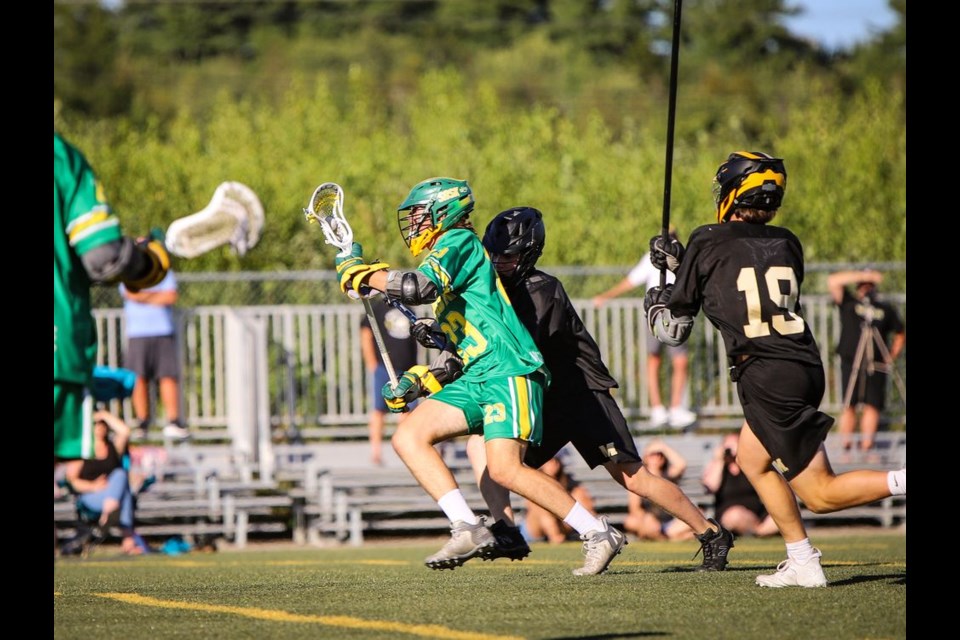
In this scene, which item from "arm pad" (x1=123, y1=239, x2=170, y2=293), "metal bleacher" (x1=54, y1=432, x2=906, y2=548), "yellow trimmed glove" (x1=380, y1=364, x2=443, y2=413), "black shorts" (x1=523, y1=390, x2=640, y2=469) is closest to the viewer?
"arm pad" (x1=123, y1=239, x2=170, y2=293)

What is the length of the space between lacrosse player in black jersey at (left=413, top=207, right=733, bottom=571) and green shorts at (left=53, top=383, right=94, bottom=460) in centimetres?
304

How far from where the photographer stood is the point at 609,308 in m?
16.2

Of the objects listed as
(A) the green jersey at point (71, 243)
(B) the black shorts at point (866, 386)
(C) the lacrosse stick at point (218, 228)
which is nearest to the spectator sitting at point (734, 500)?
(B) the black shorts at point (866, 386)

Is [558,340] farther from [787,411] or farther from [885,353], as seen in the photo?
[885,353]

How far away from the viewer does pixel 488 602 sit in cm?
650

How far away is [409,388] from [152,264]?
2.22 meters

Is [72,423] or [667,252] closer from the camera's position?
[72,423]

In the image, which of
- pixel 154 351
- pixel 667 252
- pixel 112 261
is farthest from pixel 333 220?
pixel 154 351

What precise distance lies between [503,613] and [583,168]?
76.2 feet

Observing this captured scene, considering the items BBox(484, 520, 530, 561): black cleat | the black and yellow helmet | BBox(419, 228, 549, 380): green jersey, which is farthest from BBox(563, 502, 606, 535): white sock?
the black and yellow helmet

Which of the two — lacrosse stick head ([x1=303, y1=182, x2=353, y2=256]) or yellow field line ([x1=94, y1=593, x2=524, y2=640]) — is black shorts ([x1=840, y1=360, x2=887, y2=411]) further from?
yellow field line ([x1=94, y1=593, x2=524, y2=640])

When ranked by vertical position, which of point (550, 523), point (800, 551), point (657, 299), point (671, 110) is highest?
point (671, 110)

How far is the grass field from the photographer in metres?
5.50

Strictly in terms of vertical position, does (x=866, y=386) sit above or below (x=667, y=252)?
below
